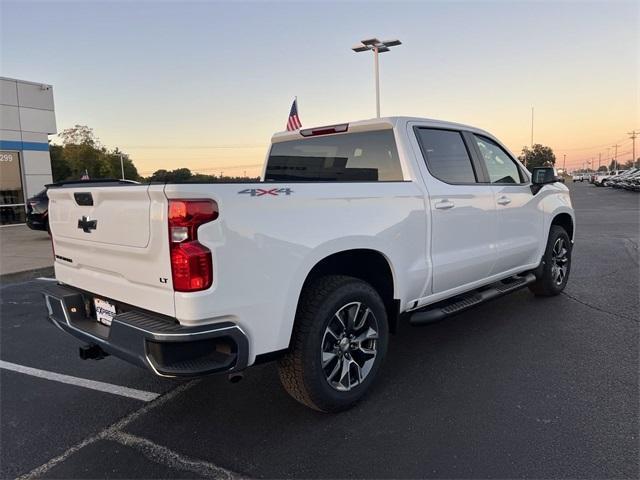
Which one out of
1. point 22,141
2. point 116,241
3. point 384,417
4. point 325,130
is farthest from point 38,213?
point 384,417

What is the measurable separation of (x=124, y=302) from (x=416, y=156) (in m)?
2.38

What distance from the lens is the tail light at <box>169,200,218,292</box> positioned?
2475 millimetres

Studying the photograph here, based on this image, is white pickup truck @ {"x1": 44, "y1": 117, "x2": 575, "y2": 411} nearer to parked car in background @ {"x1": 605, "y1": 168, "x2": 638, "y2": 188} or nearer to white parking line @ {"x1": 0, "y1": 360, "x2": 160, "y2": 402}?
white parking line @ {"x1": 0, "y1": 360, "x2": 160, "y2": 402}

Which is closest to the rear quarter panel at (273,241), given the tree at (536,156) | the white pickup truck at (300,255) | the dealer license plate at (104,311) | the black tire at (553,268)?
the white pickup truck at (300,255)

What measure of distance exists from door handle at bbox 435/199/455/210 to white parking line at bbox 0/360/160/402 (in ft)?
8.41

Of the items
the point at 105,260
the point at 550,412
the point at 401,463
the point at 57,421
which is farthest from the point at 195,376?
the point at 550,412

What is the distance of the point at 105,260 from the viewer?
9.98 ft

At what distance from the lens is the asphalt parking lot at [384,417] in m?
2.72

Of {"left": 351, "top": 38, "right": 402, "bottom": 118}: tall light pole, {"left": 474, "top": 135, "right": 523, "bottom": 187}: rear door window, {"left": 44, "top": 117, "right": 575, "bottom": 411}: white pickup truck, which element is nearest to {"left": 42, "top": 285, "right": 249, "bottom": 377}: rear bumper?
{"left": 44, "top": 117, "right": 575, "bottom": 411}: white pickup truck

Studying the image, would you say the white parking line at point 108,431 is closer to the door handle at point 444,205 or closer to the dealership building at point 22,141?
the door handle at point 444,205

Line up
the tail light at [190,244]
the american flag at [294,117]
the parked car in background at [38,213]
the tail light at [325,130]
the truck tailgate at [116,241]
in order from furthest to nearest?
the parked car in background at [38,213], the american flag at [294,117], the tail light at [325,130], the truck tailgate at [116,241], the tail light at [190,244]

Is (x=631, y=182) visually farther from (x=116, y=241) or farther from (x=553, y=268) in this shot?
(x=116, y=241)

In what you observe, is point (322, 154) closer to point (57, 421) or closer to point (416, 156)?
point (416, 156)

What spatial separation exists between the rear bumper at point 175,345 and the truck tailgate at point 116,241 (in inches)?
4.3
